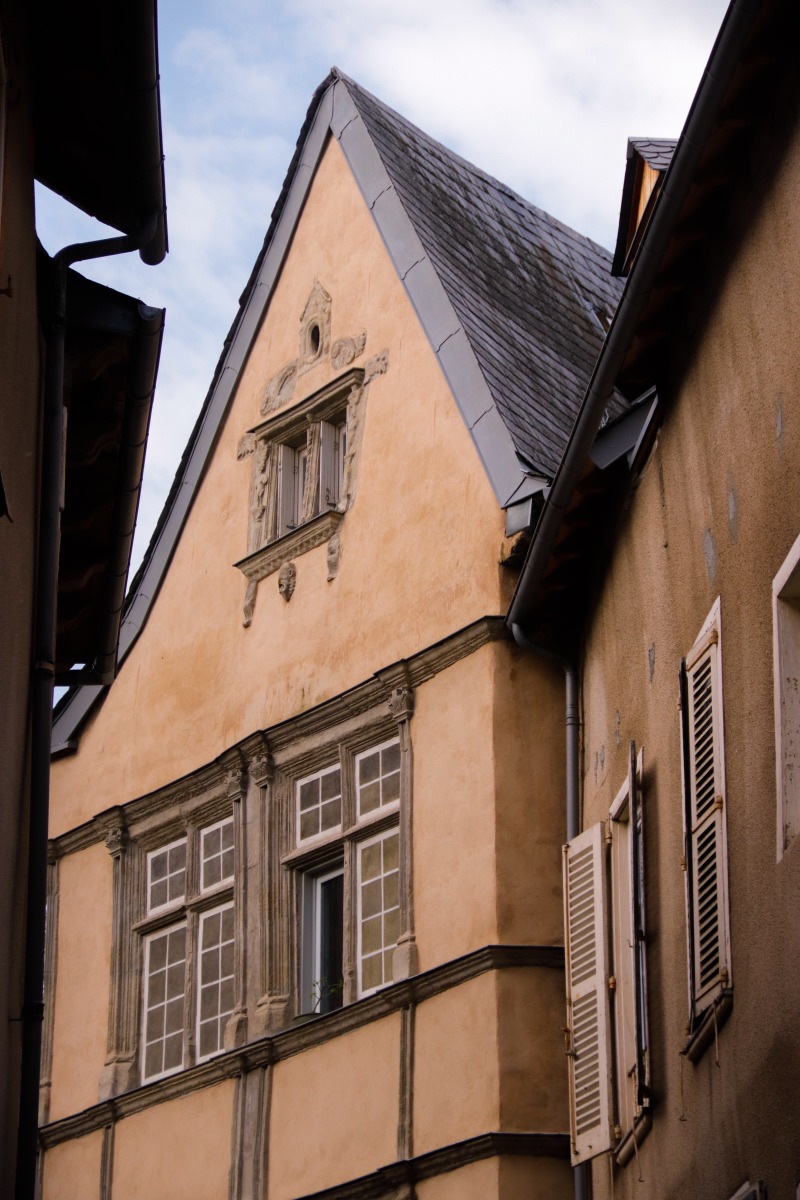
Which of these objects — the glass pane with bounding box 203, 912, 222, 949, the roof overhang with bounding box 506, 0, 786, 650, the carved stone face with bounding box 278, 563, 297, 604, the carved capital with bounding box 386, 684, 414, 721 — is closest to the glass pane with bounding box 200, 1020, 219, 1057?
the glass pane with bounding box 203, 912, 222, 949

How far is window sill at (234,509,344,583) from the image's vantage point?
56.4ft

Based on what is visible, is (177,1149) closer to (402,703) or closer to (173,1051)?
(173,1051)

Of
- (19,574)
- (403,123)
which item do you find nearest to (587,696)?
(19,574)

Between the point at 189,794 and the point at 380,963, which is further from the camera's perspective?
the point at 189,794

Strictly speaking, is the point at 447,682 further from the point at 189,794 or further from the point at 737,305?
the point at 737,305

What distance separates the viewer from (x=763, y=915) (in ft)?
30.7

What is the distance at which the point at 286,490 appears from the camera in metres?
18.1

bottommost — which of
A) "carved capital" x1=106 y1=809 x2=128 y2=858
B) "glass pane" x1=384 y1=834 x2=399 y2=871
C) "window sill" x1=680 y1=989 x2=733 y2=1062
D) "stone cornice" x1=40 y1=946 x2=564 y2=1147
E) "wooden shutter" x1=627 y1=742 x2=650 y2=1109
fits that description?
"window sill" x1=680 y1=989 x2=733 y2=1062

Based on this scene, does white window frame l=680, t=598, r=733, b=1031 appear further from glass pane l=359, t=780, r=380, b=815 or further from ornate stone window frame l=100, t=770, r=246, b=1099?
ornate stone window frame l=100, t=770, r=246, b=1099

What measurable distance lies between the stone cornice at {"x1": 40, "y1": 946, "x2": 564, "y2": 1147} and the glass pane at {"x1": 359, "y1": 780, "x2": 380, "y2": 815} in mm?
1431

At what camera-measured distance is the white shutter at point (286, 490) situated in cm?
1794

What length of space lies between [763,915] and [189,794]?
9007 mm

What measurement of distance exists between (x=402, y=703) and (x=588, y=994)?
3.23 m

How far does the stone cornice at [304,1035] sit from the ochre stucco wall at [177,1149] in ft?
0.32
